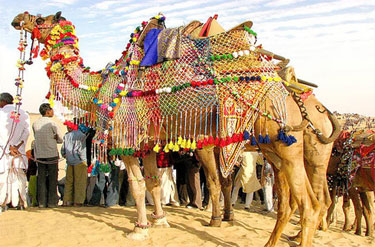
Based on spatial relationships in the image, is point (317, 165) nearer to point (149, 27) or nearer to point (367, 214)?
point (367, 214)

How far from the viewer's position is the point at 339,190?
7250 mm

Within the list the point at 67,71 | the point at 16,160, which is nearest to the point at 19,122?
the point at 16,160

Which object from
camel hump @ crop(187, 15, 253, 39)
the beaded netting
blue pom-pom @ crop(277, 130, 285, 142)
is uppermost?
camel hump @ crop(187, 15, 253, 39)

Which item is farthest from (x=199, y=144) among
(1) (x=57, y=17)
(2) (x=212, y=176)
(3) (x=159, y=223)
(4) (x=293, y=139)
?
(1) (x=57, y=17)

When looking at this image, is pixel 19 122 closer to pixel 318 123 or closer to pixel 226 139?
pixel 226 139

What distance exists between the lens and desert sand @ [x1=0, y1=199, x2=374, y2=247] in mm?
5461

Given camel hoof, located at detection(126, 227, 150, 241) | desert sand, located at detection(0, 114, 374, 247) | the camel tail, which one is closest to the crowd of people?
desert sand, located at detection(0, 114, 374, 247)

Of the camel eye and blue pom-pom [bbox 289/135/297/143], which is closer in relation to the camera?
blue pom-pom [bbox 289/135/297/143]

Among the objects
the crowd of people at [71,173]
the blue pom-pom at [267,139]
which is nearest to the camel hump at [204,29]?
the blue pom-pom at [267,139]

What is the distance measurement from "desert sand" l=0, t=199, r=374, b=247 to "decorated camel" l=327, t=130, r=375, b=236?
0.54 meters

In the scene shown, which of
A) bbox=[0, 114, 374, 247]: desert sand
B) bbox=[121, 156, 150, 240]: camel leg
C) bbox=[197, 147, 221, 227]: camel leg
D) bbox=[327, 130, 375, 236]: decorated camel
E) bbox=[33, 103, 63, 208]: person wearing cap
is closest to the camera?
bbox=[0, 114, 374, 247]: desert sand

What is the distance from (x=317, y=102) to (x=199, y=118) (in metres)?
2.01

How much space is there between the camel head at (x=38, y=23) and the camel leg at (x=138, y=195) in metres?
2.42

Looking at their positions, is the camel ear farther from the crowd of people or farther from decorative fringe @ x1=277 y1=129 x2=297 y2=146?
decorative fringe @ x1=277 y1=129 x2=297 y2=146
